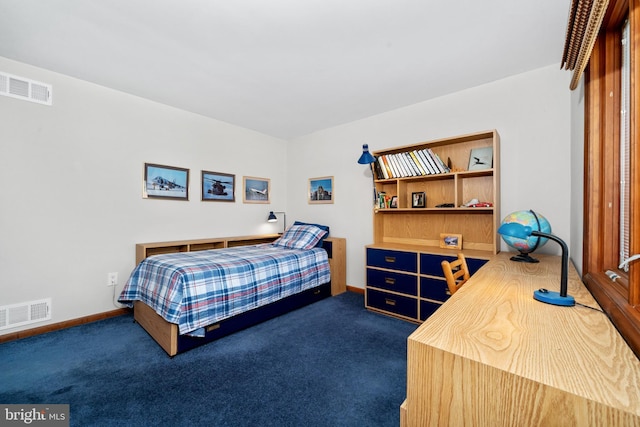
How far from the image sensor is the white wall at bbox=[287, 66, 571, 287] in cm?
236

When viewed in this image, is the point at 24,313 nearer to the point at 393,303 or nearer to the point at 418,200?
the point at 393,303

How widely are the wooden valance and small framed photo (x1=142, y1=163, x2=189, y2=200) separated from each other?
12.0 ft

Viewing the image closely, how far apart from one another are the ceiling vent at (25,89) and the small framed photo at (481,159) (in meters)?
4.13

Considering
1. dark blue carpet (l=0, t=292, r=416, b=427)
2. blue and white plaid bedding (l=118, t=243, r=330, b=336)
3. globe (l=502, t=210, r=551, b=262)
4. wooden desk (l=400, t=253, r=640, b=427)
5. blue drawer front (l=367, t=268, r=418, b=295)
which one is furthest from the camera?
blue drawer front (l=367, t=268, r=418, b=295)

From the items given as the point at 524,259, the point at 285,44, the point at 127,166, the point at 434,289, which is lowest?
the point at 434,289

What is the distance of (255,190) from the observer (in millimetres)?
4258

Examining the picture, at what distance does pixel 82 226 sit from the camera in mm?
2684

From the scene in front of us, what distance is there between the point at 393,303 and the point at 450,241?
885 millimetres

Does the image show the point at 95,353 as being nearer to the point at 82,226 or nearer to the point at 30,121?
the point at 82,226

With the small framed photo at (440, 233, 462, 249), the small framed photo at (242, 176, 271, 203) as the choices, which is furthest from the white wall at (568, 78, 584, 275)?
the small framed photo at (242, 176, 271, 203)

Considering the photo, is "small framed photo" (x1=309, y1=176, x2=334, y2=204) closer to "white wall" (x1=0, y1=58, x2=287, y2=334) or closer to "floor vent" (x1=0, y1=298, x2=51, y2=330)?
"white wall" (x1=0, y1=58, x2=287, y2=334)

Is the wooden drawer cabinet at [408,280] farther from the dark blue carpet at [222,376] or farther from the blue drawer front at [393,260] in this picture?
the dark blue carpet at [222,376]

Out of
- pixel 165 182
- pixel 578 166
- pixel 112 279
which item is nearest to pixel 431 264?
pixel 578 166

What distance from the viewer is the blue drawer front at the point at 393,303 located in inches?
105
